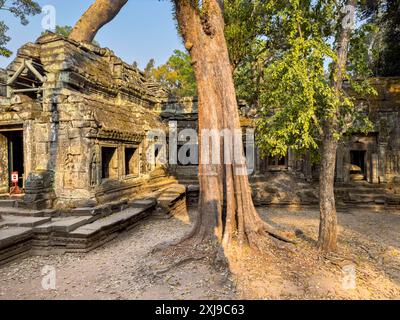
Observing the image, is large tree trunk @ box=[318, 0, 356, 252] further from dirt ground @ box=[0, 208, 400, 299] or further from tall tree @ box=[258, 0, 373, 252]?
dirt ground @ box=[0, 208, 400, 299]

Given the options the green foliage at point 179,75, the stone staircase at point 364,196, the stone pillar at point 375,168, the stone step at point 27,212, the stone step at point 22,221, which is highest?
the green foliage at point 179,75

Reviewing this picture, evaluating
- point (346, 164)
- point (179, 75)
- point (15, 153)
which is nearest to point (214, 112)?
point (15, 153)

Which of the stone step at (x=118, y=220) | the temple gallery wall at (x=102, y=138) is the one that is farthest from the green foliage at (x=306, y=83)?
the stone step at (x=118, y=220)

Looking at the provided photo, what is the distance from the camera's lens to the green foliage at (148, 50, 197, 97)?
81.3 ft

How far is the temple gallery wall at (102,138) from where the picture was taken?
7473mm

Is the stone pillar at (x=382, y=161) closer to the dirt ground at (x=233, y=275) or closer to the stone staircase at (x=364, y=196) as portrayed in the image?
the stone staircase at (x=364, y=196)

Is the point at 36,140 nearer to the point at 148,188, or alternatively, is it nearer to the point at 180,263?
the point at 148,188

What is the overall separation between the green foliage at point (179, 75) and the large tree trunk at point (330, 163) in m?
16.1

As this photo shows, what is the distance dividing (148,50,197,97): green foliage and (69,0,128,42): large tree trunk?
6.32 m

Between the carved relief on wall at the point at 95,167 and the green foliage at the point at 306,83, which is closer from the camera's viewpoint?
the green foliage at the point at 306,83

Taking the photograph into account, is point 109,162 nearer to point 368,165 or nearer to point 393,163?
point 368,165

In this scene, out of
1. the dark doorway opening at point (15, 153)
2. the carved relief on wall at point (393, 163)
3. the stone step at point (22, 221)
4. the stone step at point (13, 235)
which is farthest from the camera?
the carved relief on wall at point (393, 163)
